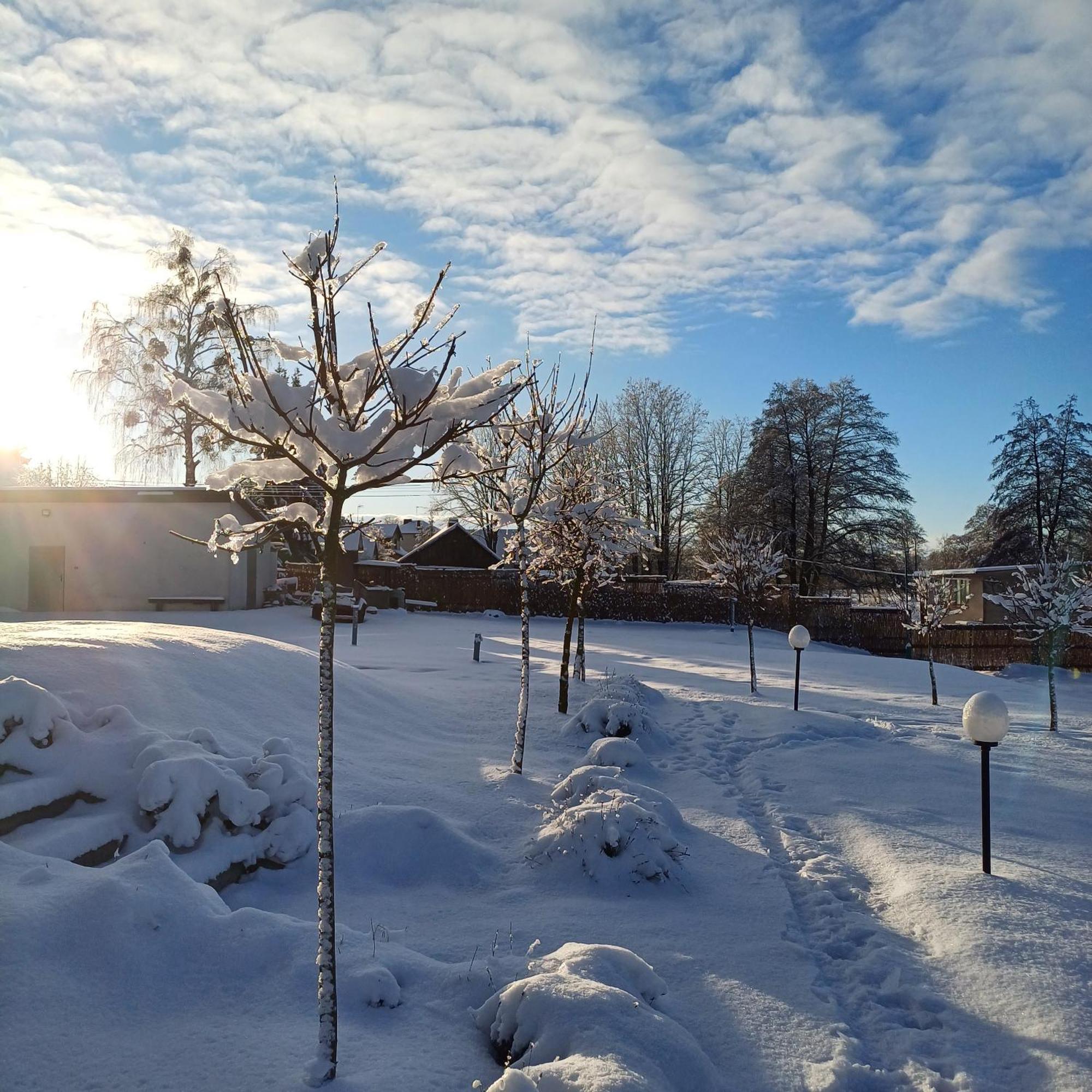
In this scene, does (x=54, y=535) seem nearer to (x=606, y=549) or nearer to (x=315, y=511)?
(x=606, y=549)

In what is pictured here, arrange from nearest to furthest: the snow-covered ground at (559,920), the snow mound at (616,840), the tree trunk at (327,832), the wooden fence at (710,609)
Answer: the tree trunk at (327,832)
the snow-covered ground at (559,920)
the snow mound at (616,840)
the wooden fence at (710,609)

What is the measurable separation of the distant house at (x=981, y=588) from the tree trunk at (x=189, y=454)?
26.8 meters

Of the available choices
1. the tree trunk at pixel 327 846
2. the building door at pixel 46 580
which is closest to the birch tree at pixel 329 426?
the tree trunk at pixel 327 846

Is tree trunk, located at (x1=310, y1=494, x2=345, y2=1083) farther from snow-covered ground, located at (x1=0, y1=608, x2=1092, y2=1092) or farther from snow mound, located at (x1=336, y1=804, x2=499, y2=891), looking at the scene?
snow mound, located at (x1=336, y1=804, x2=499, y2=891)

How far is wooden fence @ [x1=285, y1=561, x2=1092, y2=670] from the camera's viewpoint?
24.8 m

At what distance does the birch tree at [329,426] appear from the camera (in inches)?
116

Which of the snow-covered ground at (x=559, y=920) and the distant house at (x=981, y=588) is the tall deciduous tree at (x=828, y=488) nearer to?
the distant house at (x=981, y=588)

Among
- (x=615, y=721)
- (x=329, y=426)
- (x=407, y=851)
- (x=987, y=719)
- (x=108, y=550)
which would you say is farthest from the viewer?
(x=108, y=550)

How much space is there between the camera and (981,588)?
29109 millimetres

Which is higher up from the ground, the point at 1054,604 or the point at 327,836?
the point at 1054,604

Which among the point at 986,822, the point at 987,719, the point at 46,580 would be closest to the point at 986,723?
the point at 987,719

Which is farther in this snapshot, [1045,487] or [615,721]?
[1045,487]

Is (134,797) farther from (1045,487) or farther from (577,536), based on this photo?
(1045,487)

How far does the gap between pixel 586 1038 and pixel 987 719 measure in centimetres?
437
